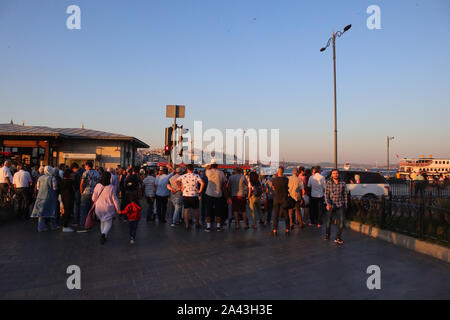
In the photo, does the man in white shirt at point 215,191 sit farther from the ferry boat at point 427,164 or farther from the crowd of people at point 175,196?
the ferry boat at point 427,164

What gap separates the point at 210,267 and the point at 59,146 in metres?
23.7

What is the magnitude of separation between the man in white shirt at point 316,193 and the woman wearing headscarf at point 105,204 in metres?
6.03

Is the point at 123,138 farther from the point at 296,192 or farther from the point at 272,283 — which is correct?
the point at 272,283

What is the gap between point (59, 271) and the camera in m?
5.81

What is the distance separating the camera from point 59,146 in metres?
26.9

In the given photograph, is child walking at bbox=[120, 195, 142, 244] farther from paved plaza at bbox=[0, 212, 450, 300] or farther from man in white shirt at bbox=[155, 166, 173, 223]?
man in white shirt at bbox=[155, 166, 173, 223]

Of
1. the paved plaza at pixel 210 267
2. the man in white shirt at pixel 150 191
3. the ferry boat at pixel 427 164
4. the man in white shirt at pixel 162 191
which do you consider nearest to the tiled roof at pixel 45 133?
the man in white shirt at pixel 150 191

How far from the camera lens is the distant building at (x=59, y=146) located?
987 inches

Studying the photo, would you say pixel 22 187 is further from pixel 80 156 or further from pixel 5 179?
pixel 80 156

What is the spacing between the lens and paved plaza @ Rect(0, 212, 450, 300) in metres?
4.93

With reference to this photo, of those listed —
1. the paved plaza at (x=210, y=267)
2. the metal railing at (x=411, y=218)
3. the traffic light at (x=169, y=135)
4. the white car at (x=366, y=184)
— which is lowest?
the paved plaza at (x=210, y=267)

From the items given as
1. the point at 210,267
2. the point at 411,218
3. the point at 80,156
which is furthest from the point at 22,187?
the point at 80,156
